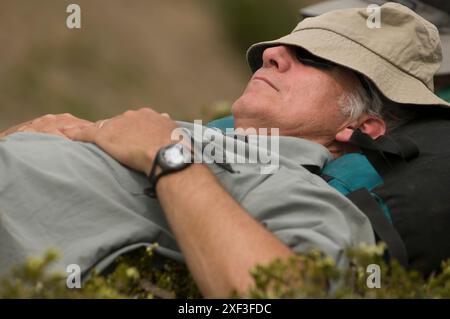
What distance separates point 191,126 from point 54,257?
159 centimetres

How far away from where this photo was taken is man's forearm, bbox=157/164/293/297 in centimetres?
299

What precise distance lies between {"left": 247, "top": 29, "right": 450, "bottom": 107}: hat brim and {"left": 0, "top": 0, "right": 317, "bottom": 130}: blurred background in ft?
29.3

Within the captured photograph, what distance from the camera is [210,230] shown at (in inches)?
122

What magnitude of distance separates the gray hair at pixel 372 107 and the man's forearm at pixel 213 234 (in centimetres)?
125

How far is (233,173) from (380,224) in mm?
594

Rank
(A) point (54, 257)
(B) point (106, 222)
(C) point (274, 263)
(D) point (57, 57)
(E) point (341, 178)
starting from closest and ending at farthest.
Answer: (A) point (54, 257), (C) point (274, 263), (B) point (106, 222), (E) point (341, 178), (D) point (57, 57)

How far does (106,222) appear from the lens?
352cm

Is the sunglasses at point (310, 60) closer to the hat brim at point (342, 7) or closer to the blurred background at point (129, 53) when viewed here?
the hat brim at point (342, 7)

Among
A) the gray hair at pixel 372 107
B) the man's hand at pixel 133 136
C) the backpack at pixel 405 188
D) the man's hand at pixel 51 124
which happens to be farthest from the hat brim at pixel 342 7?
the man's hand at pixel 133 136

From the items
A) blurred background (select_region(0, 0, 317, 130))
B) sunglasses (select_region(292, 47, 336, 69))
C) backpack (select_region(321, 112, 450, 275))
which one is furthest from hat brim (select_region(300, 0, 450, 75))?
blurred background (select_region(0, 0, 317, 130))

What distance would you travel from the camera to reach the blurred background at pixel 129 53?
547 inches

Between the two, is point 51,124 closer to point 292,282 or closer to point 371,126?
point 371,126
